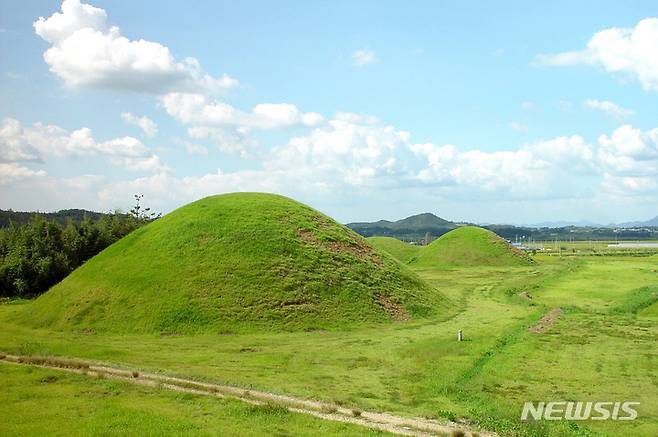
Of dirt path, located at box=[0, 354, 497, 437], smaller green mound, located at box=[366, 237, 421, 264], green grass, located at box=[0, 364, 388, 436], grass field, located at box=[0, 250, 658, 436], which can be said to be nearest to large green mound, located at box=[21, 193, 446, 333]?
grass field, located at box=[0, 250, 658, 436]

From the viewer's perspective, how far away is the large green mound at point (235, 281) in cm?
4397

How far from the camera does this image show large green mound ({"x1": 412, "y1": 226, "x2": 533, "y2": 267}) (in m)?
121

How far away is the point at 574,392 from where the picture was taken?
23.9 metres

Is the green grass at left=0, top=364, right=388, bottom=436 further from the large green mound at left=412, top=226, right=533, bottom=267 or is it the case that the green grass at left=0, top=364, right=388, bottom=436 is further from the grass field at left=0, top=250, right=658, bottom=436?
the large green mound at left=412, top=226, right=533, bottom=267

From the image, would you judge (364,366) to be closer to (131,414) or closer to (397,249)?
(131,414)

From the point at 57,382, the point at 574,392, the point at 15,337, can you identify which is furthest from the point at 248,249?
the point at 574,392

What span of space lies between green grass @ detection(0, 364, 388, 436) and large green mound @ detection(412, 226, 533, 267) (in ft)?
340

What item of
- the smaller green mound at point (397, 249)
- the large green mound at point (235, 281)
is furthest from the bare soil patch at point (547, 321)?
the smaller green mound at point (397, 249)

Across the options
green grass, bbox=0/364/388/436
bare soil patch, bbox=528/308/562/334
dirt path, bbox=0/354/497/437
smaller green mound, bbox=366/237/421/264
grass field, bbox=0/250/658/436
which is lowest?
bare soil patch, bbox=528/308/562/334

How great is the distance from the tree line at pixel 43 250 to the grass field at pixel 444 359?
23.2 metres

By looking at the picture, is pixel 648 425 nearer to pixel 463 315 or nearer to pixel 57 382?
pixel 57 382

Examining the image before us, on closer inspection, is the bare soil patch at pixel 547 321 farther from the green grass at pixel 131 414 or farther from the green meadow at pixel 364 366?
the green grass at pixel 131 414

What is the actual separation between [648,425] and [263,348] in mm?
24356

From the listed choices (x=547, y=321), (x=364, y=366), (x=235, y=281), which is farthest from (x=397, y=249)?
(x=364, y=366)
